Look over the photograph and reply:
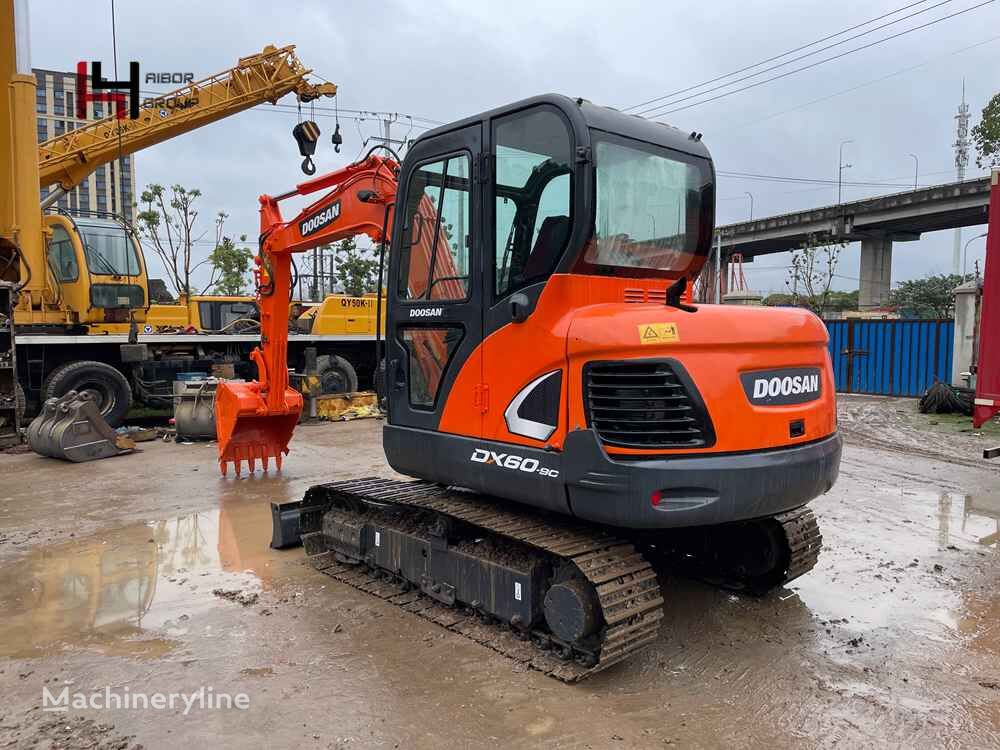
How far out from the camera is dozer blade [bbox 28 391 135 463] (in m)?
9.42

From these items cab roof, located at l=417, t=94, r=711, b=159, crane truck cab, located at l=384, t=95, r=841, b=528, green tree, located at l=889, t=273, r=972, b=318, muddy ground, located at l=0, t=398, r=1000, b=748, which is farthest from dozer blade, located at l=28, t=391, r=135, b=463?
green tree, located at l=889, t=273, r=972, b=318

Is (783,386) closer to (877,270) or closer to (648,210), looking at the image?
(648,210)

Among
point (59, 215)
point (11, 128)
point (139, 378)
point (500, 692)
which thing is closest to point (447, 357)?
point (500, 692)

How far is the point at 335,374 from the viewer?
1460cm

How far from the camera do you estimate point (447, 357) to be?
4.39 m

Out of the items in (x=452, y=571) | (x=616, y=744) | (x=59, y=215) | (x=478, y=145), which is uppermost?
(x=59, y=215)

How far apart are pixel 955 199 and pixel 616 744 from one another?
4220 centimetres

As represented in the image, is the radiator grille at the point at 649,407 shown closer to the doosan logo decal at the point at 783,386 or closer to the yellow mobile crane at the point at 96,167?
the doosan logo decal at the point at 783,386

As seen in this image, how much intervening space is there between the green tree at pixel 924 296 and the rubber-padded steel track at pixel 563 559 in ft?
105

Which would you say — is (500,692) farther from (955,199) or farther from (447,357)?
(955,199)

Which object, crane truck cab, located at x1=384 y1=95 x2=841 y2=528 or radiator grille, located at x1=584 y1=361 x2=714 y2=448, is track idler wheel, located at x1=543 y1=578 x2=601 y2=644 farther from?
radiator grille, located at x1=584 y1=361 x2=714 y2=448

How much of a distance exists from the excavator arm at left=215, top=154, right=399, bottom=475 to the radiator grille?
7.09 ft

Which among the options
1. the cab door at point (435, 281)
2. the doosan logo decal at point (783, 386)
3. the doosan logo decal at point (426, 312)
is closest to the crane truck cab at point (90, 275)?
the cab door at point (435, 281)

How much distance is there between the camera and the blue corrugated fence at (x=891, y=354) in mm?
15484
